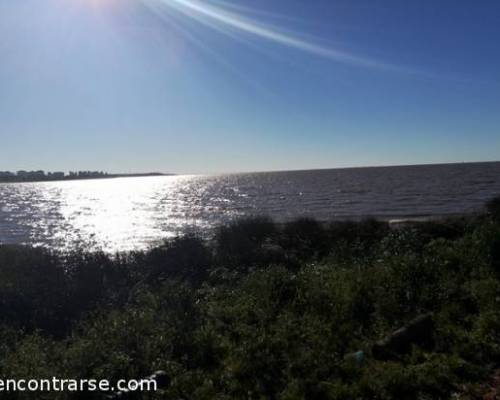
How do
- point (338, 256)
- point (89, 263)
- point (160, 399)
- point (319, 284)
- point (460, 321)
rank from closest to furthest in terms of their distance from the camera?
point (160, 399) → point (460, 321) → point (319, 284) → point (338, 256) → point (89, 263)

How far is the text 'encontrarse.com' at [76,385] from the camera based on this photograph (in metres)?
5.56

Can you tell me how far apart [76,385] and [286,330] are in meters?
3.46

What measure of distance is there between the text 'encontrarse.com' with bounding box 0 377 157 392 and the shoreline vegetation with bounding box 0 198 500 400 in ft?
0.38

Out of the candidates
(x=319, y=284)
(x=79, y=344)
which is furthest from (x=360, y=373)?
(x=79, y=344)

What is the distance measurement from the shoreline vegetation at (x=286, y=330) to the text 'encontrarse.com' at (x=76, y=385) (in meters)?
0.12

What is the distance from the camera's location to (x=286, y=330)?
703 cm

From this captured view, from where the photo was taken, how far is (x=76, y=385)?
561cm

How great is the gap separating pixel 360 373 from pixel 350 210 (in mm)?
35064

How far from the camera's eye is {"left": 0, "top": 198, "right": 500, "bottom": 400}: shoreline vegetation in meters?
5.54

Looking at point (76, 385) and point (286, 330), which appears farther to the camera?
point (286, 330)

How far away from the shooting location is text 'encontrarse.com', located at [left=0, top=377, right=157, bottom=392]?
5.56m

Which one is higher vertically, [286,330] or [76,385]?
[286,330]

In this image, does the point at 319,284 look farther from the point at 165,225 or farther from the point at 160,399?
the point at 165,225

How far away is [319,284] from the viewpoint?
30.6 feet
